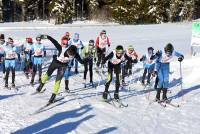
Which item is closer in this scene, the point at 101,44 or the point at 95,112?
the point at 95,112

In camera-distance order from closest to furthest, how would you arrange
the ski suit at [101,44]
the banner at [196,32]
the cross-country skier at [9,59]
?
the cross-country skier at [9,59], the ski suit at [101,44], the banner at [196,32]

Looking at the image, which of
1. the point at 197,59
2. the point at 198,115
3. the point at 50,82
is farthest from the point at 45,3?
the point at 198,115

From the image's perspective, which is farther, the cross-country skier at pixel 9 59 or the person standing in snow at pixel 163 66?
the cross-country skier at pixel 9 59

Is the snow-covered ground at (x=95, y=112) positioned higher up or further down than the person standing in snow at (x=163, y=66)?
further down

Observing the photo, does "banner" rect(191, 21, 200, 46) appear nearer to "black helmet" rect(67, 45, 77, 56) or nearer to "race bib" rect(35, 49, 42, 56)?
"race bib" rect(35, 49, 42, 56)

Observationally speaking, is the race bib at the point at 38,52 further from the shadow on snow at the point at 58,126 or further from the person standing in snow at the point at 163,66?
the person standing in snow at the point at 163,66

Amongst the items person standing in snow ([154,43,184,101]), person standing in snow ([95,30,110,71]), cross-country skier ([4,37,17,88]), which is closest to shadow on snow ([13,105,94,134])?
person standing in snow ([154,43,184,101])

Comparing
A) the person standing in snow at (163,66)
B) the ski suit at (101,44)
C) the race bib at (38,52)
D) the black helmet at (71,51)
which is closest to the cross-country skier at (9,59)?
the race bib at (38,52)

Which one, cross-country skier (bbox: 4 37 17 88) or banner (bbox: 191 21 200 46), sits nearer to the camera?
cross-country skier (bbox: 4 37 17 88)

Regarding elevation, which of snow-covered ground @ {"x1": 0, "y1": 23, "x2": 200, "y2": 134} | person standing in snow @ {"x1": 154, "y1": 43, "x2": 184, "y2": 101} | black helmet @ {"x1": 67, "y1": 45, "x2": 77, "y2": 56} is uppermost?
black helmet @ {"x1": 67, "y1": 45, "x2": 77, "y2": 56}

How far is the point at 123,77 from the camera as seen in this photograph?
19.1 m

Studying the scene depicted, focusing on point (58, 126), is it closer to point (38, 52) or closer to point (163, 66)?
point (163, 66)

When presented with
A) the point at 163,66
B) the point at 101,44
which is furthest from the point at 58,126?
the point at 101,44

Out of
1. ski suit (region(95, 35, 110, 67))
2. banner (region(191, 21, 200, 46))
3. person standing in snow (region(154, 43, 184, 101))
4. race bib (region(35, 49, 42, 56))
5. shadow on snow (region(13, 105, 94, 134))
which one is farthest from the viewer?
banner (region(191, 21, 200, 46))
